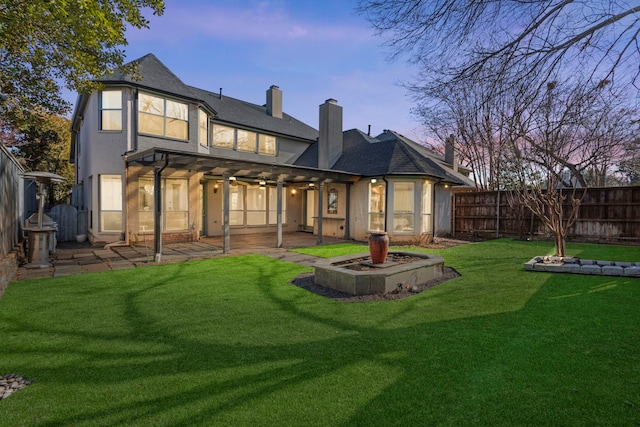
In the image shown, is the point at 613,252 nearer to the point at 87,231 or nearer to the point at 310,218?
the point at 310,218

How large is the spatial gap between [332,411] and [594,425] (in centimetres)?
189

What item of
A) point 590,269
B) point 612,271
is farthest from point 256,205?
point 612,271

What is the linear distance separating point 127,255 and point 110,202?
3135 mm

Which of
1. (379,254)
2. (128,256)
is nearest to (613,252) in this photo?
(379,254)

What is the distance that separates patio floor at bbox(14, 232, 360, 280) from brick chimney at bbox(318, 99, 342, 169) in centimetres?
585

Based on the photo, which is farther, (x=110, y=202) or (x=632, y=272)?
(x=110, y=202)

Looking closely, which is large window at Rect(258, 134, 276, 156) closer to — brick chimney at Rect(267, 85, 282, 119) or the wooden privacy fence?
brick chimney at Rect(267, 85, 282, 119)

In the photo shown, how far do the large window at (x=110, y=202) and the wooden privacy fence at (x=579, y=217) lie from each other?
50.7 ft

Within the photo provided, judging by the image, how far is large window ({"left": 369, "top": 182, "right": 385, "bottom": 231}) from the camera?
13.9m

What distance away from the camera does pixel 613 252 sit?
10492mm

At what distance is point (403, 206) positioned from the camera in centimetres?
1373

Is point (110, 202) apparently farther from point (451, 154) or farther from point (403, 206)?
point (451, 154)

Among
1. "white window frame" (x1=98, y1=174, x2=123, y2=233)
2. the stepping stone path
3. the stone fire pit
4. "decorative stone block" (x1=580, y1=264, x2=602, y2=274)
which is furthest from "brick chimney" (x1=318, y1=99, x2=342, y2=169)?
the stepping stone path

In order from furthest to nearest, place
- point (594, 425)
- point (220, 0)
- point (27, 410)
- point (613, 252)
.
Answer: point (613, 252)
point (220, 0)
point (27, 410)
point (594, 425)
